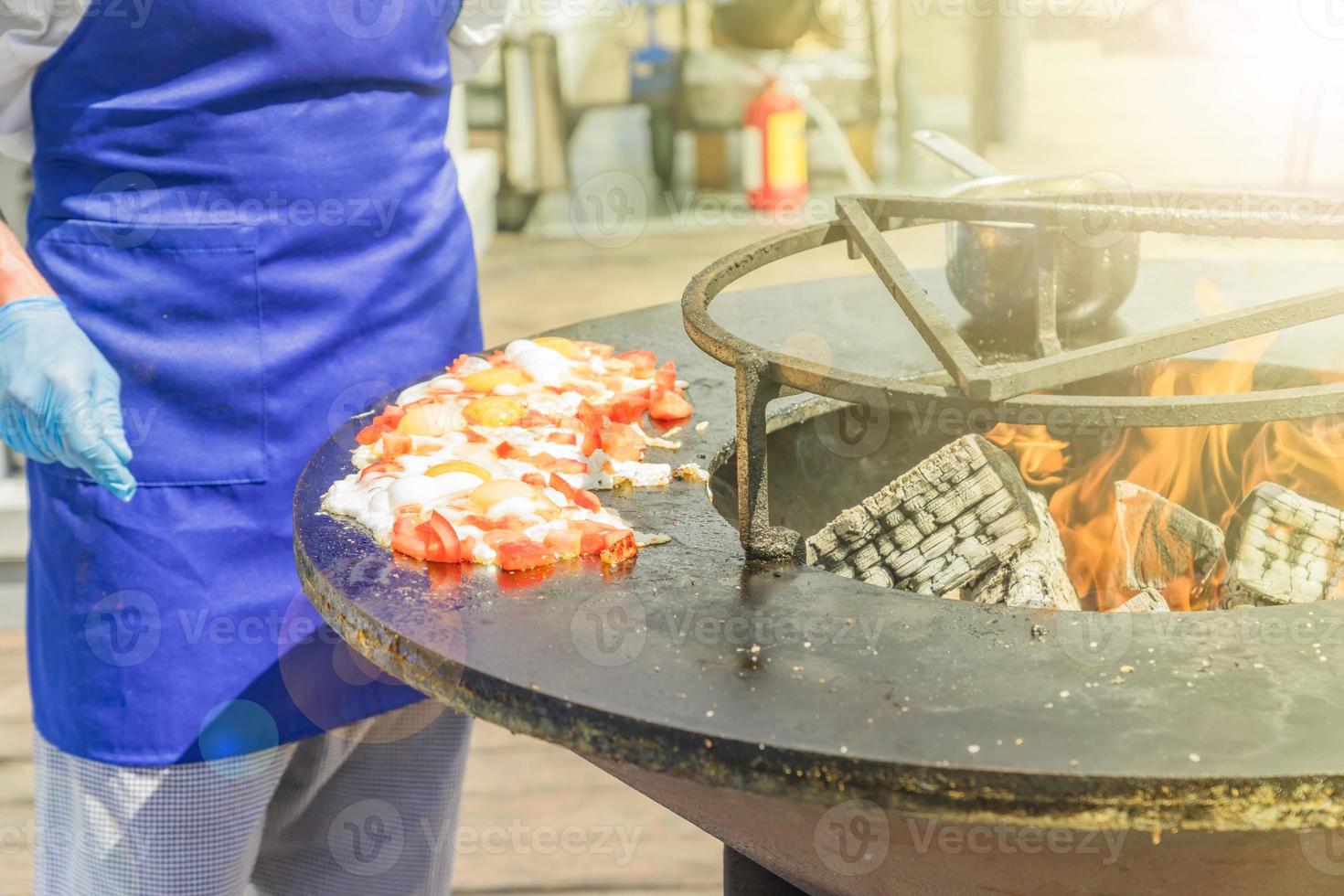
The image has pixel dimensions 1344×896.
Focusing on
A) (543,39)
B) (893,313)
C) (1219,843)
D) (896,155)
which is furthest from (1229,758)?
(896,155)

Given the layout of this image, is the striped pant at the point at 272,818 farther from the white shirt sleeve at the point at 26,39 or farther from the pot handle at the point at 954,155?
the pot handle at the point at 954,155

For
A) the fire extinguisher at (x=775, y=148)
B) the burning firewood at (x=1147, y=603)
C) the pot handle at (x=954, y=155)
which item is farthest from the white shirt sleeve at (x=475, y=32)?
the fire extinguisher at (x=775, y=148)

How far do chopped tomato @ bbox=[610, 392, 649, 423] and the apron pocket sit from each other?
524 mm

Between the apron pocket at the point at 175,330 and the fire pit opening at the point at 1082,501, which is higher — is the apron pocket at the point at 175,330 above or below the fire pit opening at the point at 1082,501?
above

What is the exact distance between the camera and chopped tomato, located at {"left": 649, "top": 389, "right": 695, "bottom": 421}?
1.56 m

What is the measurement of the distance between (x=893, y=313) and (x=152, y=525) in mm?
1090

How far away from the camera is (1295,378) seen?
173 cm

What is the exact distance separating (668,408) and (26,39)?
3.04ft

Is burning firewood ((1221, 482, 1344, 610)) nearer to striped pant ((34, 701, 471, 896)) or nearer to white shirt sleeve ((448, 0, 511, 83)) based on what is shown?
striped pant ((34, 701, 471, 896))

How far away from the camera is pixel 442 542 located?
1.21 m

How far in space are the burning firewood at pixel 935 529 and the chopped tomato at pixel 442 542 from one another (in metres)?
0.41

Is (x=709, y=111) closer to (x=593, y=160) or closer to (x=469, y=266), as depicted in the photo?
(x=593, y=160)

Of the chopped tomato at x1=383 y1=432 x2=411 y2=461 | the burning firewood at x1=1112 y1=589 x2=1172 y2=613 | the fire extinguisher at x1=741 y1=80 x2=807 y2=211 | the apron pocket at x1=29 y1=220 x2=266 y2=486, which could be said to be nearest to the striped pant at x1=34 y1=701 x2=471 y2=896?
the apron pocket at x1=29 y1=220 x2=266 y2=486

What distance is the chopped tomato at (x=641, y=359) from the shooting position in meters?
1.66
